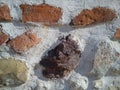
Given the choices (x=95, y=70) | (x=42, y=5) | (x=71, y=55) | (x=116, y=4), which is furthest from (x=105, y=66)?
(x=42, y=5)

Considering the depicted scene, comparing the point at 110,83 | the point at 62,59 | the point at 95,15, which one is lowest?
the point at 110,83

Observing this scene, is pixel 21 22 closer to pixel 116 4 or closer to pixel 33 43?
pixel 33 43

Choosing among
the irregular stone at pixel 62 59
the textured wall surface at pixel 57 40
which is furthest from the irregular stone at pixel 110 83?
the irregular stone at pixel 62 59

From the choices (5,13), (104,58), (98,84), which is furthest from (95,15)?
(5,13)

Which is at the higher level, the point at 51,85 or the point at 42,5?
the point at 42,5

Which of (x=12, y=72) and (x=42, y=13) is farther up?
(x=42, y=13)

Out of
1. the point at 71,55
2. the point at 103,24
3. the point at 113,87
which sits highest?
the point at 103,24

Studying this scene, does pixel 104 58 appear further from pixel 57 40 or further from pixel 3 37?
pixel 3 37

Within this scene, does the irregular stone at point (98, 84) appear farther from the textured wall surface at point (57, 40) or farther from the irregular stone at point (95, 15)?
the irregular stone at point (95, 15)
